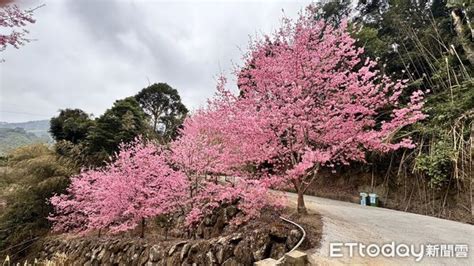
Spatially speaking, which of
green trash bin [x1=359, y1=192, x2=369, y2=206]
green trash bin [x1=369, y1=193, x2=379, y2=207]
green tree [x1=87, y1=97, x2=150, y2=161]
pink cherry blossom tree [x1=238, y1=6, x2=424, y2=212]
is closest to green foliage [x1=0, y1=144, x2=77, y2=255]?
green tree [x1=87, y1=97, x2=150, y2=161]

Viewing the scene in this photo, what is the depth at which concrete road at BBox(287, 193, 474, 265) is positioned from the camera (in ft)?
11.3

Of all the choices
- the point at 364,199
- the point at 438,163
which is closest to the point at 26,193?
the point at 364,199

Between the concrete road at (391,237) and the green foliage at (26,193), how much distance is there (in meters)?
A: 9.36

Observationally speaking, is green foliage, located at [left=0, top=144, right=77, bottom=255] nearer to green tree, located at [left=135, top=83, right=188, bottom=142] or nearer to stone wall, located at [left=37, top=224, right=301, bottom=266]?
stone wall, located at [left=37, top=224, right=301, bottom=266]

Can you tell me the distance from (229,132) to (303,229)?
2.40 m

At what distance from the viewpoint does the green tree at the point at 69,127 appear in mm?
16625

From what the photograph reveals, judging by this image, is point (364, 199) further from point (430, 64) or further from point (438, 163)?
point (430, 64)

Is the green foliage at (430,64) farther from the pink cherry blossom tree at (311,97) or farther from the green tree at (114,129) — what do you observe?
the green tree at (114,129)

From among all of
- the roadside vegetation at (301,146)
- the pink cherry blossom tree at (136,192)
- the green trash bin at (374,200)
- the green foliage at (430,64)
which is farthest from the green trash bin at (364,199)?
the pink cherry blossom tree at (136,192)

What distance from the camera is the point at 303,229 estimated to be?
434 cm

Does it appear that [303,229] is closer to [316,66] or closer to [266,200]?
[266,200]

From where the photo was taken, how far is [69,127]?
16688 mm

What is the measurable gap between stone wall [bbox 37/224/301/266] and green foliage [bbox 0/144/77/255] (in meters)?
2.38

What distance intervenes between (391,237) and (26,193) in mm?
11079
